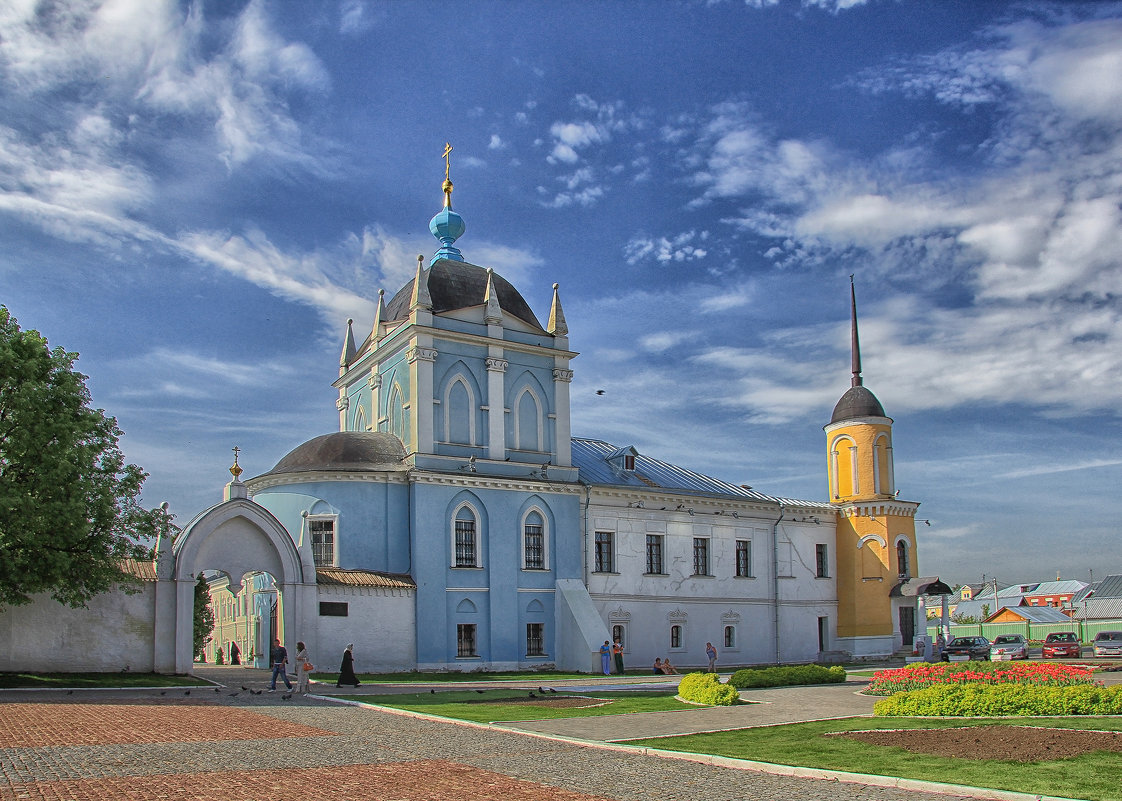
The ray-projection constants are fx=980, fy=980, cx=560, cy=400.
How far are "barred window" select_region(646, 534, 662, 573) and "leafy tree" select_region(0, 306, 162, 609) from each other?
19783mm

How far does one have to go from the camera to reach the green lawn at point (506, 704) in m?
17.2

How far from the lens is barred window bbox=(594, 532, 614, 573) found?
36.7 metres

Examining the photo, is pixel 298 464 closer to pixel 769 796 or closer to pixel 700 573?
pixel 700 573

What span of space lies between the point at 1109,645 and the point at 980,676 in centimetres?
2673

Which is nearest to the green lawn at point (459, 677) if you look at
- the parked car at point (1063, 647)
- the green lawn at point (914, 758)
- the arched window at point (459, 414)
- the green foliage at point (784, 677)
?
the green foliage at point (784, 677)

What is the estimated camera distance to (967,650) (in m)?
37.8

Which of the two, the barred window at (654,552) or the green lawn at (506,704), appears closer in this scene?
the green lawn at (506,704)

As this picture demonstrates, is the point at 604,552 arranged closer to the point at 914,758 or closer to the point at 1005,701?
the point at 1005,701

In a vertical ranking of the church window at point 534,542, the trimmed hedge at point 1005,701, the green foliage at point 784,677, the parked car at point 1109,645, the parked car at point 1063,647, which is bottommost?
the parked car at point 1063,647

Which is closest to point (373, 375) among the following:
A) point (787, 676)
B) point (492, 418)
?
point (492, 418)

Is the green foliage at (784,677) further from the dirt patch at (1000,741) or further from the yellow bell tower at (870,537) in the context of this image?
the yellow bell tower at (870,537)

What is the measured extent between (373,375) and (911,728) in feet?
86.8

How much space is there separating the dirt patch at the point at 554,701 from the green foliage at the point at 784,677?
4645mm

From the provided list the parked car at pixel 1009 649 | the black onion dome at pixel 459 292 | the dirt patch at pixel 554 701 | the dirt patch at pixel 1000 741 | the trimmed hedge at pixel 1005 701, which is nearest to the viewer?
the dirt patch at pixel 1000 741
